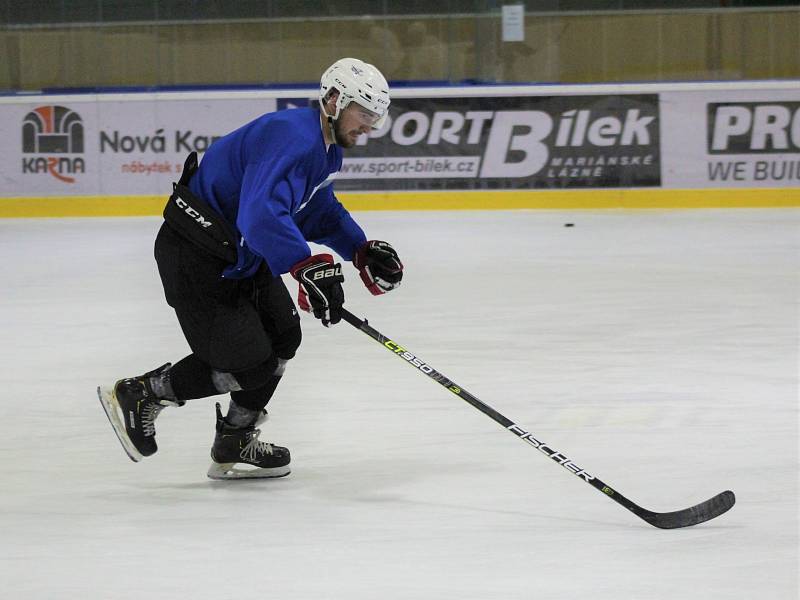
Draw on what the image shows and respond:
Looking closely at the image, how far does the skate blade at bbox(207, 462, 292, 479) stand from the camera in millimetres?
3221

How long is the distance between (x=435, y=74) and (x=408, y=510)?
326 inches

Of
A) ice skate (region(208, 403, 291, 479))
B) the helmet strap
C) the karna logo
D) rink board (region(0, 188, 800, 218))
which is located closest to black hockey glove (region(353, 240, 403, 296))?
the helmet strap

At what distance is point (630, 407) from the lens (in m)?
3.93

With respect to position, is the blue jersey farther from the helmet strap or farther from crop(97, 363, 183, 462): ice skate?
crop(97, 363, 183, 462): ice skate

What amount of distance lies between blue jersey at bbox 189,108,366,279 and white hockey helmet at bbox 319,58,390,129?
0.08 meters

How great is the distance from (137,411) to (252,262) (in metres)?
0.46

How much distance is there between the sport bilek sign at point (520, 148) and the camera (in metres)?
10.2

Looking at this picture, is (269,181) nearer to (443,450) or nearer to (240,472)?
(240,472)

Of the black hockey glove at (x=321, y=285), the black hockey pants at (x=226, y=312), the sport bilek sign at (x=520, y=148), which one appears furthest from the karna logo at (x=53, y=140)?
the black hockey glove at (x=321, y=285)

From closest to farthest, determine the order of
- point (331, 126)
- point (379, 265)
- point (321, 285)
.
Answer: point (321, 285) → point (331, 126) → point (379, 265)

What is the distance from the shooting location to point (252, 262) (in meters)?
3.05

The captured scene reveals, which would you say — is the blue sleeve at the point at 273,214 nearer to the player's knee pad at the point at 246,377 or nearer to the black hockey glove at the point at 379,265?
the player's knee pad at the point at 246,377

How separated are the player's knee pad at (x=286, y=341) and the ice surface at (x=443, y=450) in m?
0.33

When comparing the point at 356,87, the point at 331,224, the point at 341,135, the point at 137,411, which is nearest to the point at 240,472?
the point at 137,411
